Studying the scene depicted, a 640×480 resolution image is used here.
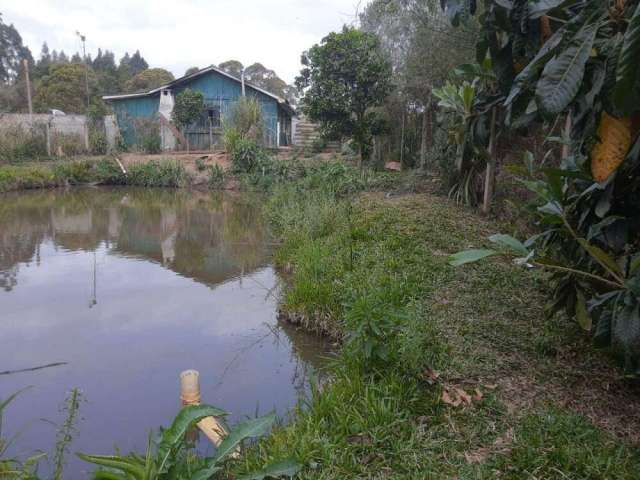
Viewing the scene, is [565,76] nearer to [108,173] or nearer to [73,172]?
[73,172]

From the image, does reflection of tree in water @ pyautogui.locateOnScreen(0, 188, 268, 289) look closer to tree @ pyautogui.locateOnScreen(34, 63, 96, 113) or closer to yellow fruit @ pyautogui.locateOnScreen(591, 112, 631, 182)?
yellow fruit @ pyautogui.locateOnScreen(591, 112, 631, 182)

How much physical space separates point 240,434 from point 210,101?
18.5m

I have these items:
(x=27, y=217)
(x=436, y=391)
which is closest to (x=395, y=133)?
(x=27, y=217)

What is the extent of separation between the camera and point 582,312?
2.46 metres

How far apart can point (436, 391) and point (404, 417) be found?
26cm

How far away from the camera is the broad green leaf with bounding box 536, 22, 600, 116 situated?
4.80 feet

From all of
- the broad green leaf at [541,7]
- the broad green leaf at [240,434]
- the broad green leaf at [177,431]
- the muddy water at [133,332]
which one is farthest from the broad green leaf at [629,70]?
the muddy water at [133,332]

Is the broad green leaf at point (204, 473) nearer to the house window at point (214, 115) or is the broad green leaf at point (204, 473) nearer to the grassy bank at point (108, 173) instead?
the grassy bank at point (108, 173)

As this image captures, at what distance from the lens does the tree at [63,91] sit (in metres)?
25.1

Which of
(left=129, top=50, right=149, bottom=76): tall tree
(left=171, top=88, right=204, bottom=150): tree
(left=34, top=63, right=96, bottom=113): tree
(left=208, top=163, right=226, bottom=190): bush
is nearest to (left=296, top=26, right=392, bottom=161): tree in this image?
(left=208, top=163, right=226, bottom=190): bush

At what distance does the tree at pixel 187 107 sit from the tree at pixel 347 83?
6.49 meters

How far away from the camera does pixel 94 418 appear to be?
3174mm

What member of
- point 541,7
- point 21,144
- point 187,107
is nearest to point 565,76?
point 541,7

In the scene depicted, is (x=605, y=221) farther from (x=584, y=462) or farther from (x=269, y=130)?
(x=269, y=130)
